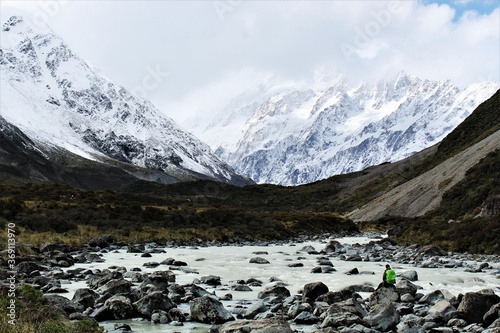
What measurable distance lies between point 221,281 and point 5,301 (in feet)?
50.0

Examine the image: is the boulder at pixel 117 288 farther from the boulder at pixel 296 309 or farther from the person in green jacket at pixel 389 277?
the person in green jacket at pixel 389 277

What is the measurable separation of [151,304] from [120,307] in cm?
103

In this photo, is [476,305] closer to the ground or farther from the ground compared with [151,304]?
closer to the ground

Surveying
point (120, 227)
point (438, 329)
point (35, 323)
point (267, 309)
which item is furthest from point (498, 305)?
point (120, 227)

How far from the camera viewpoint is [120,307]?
57.5ft

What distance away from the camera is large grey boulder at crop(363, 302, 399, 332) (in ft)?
51.2

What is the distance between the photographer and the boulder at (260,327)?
13.7 metres

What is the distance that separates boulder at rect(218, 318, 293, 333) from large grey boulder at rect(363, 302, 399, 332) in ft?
10.2

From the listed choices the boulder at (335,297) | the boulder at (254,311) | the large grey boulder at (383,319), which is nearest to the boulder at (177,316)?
the boulder at (254,311)

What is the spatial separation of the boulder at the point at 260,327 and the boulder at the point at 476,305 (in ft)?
21.3

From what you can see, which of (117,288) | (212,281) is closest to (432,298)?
(212,281)

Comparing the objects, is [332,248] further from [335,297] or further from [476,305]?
[476,305]

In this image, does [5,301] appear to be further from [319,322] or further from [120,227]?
[120,227]

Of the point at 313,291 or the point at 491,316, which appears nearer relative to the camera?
the point at 491,316
